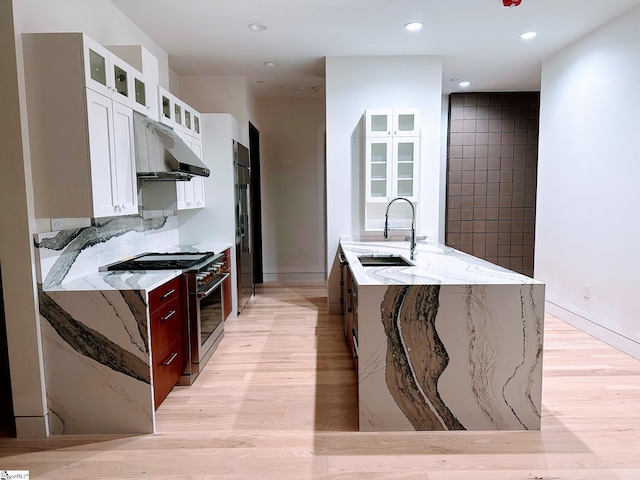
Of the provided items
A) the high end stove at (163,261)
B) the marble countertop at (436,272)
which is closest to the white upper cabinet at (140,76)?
the high end stove at (163,261)

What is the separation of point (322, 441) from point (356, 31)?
336cm

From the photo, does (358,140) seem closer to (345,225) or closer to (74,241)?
(345,225)

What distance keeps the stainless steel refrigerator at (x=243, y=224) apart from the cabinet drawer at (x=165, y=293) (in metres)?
Result: 1.75

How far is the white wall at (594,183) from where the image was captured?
10.8 feet

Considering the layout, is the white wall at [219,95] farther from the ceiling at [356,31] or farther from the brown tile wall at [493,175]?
the brown tile wall at [493,175]

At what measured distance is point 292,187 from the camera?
647 centimetres

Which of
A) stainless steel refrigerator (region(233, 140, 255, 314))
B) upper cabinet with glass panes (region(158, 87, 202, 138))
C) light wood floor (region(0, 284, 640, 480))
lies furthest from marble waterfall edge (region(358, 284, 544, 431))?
stainless steel refrigerator (region(233, 140, 255, 314))

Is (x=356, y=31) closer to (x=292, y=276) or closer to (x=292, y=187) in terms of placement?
(x=292, y=187)

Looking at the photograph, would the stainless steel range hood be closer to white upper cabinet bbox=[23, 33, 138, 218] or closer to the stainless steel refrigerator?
white upper cabinet bbox=[23, 33, 138, 218]

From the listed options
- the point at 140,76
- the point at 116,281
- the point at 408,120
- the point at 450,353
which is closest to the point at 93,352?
the point at 116,281

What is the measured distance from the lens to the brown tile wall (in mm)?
5676

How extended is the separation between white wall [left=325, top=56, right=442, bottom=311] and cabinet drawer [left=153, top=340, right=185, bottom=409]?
231 cm

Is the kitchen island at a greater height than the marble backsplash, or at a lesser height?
lesser

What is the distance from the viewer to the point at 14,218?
82.7 inches
